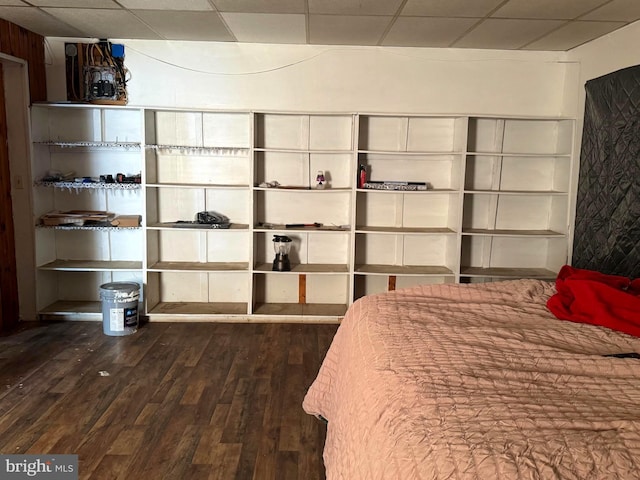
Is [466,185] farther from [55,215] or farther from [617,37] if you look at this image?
[55,215]

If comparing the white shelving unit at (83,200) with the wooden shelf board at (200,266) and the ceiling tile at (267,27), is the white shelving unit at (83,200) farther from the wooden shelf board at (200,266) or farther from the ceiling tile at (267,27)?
the ceiling tile at (267,27)

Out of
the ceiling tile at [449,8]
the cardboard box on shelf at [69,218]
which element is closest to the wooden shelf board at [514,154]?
the ceiling tile at [449,8]

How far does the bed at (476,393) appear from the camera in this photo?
1174 millimetres

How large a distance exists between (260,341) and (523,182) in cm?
259

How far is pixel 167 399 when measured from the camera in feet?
9.46

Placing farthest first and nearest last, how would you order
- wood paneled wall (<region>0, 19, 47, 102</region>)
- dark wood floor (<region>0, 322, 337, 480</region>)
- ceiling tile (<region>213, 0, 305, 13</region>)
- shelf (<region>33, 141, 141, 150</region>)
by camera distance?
shelf (<region>33, 141, 141, 150</region>), wood paneled wall (<region>0, 19, 47, 102</region>), ceiling tile (<region>213, 0, 305, 13</region>), dark wood floor (<region>0, 322, 337, 480</region>)

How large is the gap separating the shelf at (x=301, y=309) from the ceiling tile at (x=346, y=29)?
2.19 m

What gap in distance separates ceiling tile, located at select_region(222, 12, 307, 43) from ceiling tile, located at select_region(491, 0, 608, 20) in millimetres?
1306

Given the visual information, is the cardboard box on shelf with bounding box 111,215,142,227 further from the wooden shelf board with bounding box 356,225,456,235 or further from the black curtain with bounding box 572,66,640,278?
the black curtain with bounding box 572,66,640,278

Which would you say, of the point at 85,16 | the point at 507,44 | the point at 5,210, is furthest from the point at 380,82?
the point at 5,210

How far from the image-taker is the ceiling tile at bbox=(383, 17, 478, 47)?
3.50 m

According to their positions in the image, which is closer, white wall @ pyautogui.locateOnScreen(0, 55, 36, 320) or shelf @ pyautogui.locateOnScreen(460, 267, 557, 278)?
white wall @ pyautogui.locateOnScreen(0, 55, 36, 320)

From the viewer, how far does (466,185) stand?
14.5 feet

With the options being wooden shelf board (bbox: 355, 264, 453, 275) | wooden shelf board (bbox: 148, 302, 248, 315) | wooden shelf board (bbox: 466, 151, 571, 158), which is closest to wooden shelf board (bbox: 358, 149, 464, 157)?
wooden shelf board (bbox: 466, 151, 571, 158)
